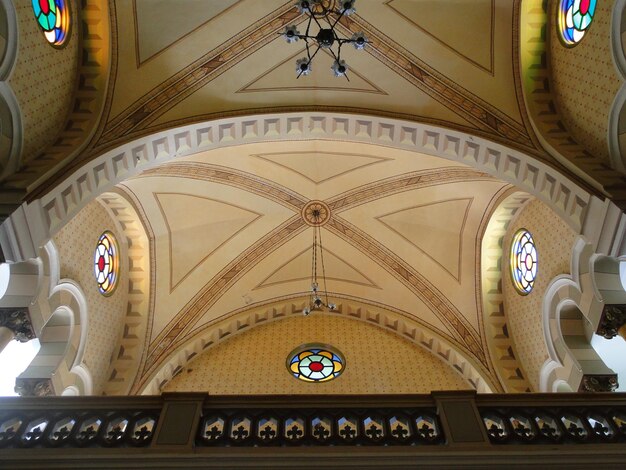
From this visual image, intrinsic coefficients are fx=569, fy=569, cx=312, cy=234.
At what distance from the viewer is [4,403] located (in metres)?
6.00

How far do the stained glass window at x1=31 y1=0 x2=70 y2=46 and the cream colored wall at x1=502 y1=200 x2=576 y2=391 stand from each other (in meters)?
9.04

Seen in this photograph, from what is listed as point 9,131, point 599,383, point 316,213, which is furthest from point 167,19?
point 599,383

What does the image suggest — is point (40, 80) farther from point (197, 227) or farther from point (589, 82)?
point (589, 82)

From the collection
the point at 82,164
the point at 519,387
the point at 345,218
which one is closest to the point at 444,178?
the point at 345,218

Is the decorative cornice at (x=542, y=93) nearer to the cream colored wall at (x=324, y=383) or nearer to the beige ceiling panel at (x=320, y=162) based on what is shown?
the beige ceiling panel at (x=320, y=162)

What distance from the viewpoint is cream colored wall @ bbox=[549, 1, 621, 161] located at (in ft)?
26.6

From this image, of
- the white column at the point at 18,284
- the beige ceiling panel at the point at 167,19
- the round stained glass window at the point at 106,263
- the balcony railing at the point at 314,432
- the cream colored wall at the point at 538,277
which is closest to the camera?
the balcony railing at the point at 314,432

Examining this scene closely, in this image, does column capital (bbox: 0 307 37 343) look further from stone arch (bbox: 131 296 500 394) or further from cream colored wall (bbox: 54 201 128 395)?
stone arch (bbox: 131 296 500 394)

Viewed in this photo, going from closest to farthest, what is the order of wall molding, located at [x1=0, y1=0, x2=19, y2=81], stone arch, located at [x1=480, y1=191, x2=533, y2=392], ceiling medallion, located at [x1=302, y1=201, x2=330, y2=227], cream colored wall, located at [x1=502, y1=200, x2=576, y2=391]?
wall molding, located at [x1=0, y1=0, x2=19, y2=81] < cream colored wall, located at [x1=502, y1=200, x2=576, y2=391] < stone arch, located at [x1=480, y1=191, x2=533, y2=392] < ceiling medallion, located at [x1=302, y1=201, x2=330, y2=227]

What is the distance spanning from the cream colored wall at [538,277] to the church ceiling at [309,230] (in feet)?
2.29

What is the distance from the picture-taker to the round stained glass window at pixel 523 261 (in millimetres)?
11344

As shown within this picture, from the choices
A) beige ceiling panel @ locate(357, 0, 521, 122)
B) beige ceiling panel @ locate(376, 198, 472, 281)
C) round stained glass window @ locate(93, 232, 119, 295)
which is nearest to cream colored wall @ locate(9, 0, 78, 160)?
round stained glass window @ locate(93, 232, 119, 295)

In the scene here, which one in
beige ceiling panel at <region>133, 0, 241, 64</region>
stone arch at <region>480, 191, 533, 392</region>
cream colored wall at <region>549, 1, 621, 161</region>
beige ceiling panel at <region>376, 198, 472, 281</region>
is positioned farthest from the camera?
beige ceiling panel at <region>376, 198, 472, 281</region>

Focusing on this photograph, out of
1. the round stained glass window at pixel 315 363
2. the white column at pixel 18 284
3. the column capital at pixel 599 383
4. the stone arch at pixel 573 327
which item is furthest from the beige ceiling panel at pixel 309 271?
the white column at pixel 18 284
